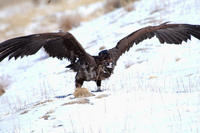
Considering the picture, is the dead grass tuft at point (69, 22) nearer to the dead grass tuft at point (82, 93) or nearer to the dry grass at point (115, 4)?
the dry grass at point (115, 4)

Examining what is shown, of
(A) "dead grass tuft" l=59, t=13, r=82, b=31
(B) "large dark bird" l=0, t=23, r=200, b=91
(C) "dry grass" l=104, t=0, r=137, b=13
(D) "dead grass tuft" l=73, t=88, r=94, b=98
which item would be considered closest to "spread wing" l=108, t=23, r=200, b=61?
(B) "large dark bird" l=0, t=23, r=200, b=91

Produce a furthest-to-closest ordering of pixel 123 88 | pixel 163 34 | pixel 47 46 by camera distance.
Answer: pixel 163 34
pixel 123 88
pixel 47 46

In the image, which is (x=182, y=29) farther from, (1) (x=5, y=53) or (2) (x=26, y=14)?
(2) (x=26, y=14)

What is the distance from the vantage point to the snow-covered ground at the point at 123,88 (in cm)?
534

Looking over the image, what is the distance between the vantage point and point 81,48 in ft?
22.5

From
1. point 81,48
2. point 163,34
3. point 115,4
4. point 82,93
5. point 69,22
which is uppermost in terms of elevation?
point 115,4

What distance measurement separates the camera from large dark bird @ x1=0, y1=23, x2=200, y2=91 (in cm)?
661

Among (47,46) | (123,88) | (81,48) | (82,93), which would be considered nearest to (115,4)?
(123,88)

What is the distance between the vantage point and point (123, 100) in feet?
20.3

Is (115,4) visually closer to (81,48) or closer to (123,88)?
(123,88)

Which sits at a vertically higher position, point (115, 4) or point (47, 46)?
point (115, 4)

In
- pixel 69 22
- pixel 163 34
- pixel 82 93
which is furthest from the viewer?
pixel 69 22

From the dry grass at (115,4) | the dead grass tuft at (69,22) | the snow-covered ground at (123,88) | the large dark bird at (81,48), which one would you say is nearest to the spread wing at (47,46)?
the large dark bird at (81,48)

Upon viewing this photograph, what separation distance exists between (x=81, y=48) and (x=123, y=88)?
1.26m
